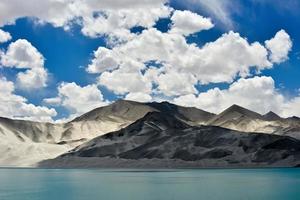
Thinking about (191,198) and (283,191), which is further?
(283,191)

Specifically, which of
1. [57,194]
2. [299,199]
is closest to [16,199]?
[57,194]

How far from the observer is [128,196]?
84938mm

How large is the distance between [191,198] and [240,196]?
8264 mm

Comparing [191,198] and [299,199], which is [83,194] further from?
[299,199]

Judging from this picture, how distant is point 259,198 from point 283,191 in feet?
46.0

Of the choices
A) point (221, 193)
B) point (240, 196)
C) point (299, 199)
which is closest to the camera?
point (299, 199)

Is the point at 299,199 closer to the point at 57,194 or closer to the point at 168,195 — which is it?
the point at 168,195

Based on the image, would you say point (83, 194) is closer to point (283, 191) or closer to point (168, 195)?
point (168, 195)

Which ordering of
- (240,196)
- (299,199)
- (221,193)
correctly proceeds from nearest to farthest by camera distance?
(299,199) < (240,196) < (221,193)

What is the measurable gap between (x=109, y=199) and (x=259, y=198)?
22198 mm

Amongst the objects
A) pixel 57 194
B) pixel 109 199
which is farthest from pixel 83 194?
pixel 109 199

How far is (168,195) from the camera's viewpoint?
84375 mm

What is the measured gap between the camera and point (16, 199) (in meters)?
79.1

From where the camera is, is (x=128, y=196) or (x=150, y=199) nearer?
(x=150, y=199)
